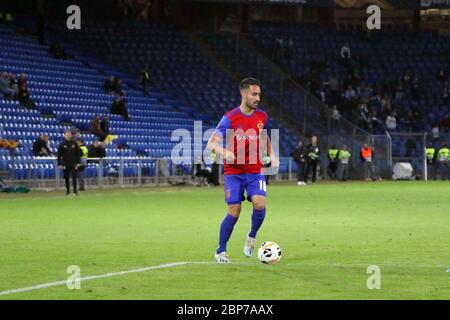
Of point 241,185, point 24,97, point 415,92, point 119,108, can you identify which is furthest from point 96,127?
point 241,185

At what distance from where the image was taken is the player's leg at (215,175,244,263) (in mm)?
15217

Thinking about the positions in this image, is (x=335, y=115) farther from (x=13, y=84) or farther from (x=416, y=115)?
(x=13, y=84)

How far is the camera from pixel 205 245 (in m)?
18.2

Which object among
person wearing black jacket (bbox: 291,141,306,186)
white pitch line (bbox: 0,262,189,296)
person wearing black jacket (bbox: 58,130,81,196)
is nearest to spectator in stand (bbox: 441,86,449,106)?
person wearing black jacket (bbox: 291,141,306,186)

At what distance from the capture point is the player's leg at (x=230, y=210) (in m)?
15.2

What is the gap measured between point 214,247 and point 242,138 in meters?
2.96

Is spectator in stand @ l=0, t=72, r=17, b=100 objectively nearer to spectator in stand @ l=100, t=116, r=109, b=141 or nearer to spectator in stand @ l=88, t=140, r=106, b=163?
spectator in stand @ l=100, t=116, r=109, b=141

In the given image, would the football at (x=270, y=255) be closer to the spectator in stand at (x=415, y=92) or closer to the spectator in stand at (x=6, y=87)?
the spectator in stand at (x=6, y=87)

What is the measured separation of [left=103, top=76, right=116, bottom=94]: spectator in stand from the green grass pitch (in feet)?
57.4

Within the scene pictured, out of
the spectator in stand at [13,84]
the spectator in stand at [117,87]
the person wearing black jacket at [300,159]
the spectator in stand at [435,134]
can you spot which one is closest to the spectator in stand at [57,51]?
the spectator in stand at [117,87]

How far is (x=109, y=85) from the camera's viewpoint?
50688 millimetres

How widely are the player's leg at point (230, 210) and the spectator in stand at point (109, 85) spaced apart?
35706 millimetres

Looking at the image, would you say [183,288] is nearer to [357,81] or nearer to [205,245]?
[205,245]
